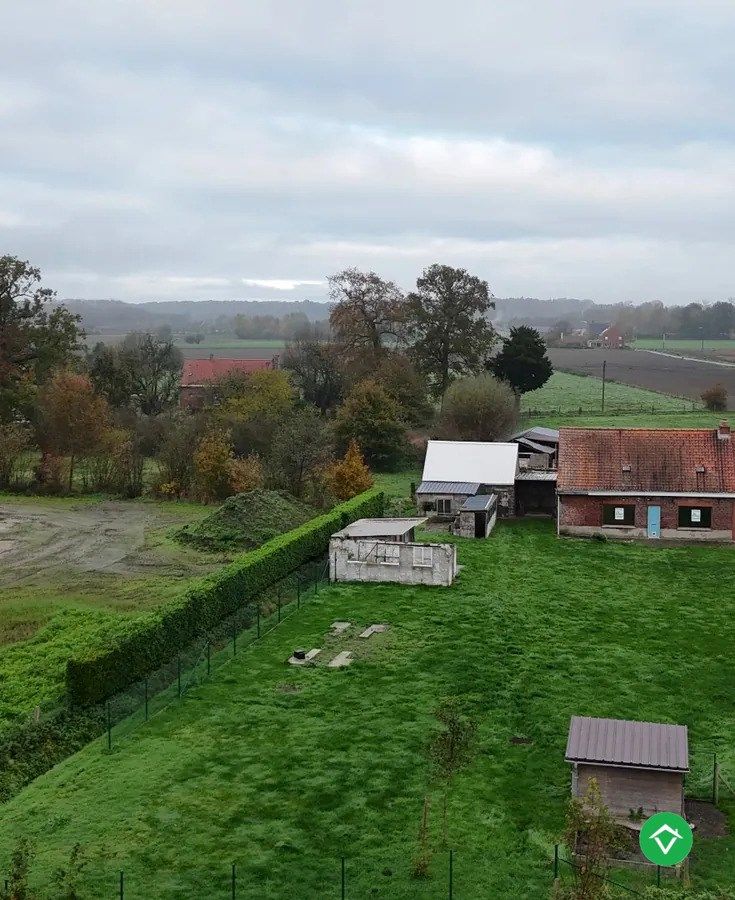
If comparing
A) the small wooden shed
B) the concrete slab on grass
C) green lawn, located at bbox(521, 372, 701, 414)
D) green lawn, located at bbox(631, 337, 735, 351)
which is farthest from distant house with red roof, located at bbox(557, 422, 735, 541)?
green lawn, located at bbox(631, 337, 735, 351)

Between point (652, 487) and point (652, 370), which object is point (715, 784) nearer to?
point (652, 487)

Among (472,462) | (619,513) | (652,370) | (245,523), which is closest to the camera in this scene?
(619,513)

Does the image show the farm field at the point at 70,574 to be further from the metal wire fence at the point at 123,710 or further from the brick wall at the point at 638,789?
the brick wall at the point at 638,789

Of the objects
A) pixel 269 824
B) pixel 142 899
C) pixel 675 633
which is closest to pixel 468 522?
pixel 675 633

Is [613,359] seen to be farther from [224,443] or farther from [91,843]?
[91,843]

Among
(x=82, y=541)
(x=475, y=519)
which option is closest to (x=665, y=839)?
(x=475, y=519)

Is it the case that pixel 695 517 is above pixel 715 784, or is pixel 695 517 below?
above
